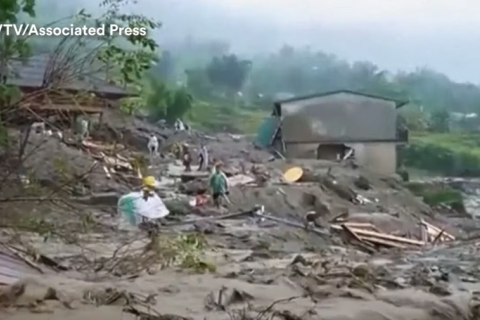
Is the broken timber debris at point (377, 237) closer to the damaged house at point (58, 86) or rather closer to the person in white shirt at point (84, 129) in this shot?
the person in white shirt at point (84, 129)

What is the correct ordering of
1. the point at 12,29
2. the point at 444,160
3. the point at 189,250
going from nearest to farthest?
the point at 12,29
the point at 189,250
the point at 444,160

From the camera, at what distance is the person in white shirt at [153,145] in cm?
836

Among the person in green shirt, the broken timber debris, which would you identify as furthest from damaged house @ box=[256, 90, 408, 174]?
the broken timber debris

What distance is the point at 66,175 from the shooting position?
136 inches

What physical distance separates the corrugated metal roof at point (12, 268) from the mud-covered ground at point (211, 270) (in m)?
0.05

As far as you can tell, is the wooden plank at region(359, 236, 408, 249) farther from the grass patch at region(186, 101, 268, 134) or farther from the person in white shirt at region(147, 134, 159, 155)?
the grass patch at region(186, 101, 268, 134)

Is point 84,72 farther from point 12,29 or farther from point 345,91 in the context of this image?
point 345,91

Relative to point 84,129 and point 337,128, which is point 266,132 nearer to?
point 337,128

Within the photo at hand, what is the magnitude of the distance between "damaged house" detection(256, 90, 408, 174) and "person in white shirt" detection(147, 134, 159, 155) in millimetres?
2378

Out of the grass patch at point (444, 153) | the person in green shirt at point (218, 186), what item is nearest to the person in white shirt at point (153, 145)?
the person in green shirt at point (218, 186)

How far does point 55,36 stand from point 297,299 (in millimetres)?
1470

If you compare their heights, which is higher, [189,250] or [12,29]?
[12,29]

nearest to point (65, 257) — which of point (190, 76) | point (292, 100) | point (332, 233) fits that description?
point (332, 233)

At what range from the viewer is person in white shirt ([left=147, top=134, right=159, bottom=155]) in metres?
8.36
